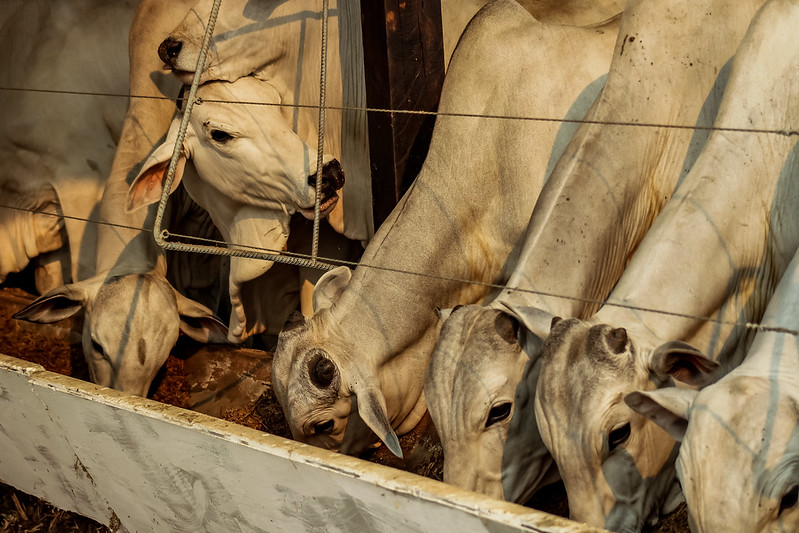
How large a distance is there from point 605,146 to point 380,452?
1361mm

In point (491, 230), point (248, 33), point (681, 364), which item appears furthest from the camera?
point (248, 33)

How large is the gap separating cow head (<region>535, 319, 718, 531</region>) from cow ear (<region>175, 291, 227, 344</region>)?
6.94ft

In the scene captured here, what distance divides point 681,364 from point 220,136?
231cm

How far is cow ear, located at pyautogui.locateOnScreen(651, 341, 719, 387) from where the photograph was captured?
261 cm

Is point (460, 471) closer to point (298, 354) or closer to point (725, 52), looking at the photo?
point (298, 354)

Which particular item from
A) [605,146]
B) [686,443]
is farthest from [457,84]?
[686,443]

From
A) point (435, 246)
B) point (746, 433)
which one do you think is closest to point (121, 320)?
point (435, 246)

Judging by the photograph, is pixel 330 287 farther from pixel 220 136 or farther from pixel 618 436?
pixel 618 436

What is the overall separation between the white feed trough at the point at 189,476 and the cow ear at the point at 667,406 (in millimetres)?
402

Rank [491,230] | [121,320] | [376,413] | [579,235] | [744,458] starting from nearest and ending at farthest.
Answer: [744,458]
[579,235]
[376,413]
[491,230]
[121,320]

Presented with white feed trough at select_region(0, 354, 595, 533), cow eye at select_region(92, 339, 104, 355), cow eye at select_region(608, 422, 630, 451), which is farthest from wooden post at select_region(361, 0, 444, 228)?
cow eye at select_region(608, 422, 630, 451)

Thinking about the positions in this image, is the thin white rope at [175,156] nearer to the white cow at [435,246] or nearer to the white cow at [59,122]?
the white cow at [435,246]

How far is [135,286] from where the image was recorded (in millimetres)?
4473

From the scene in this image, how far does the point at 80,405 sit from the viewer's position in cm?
330
